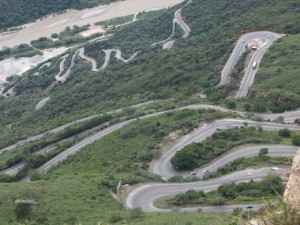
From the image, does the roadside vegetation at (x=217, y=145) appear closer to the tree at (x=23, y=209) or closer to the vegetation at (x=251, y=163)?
the vegetation at (x=251, y=163)

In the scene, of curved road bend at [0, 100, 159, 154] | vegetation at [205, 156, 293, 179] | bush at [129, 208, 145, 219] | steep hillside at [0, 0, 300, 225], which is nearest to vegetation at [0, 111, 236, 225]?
bush at [129, 208, 145, 219]

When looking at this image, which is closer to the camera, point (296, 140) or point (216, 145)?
point (296, 140)

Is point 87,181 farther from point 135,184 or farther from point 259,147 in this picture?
point 259,147

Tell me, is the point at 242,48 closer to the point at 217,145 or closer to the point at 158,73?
the point at 158,73

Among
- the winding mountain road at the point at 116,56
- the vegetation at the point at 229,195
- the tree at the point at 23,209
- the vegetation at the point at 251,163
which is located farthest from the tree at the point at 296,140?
the winding mountain road at the point at 116,56

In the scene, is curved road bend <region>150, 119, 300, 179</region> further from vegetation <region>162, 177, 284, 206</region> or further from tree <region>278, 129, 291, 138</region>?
vegetation <region>162, 177, 284, 206</region>

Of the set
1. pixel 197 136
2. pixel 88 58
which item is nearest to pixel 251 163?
pixel 197 136

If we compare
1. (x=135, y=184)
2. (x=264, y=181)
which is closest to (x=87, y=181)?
(x=135, y=184)
